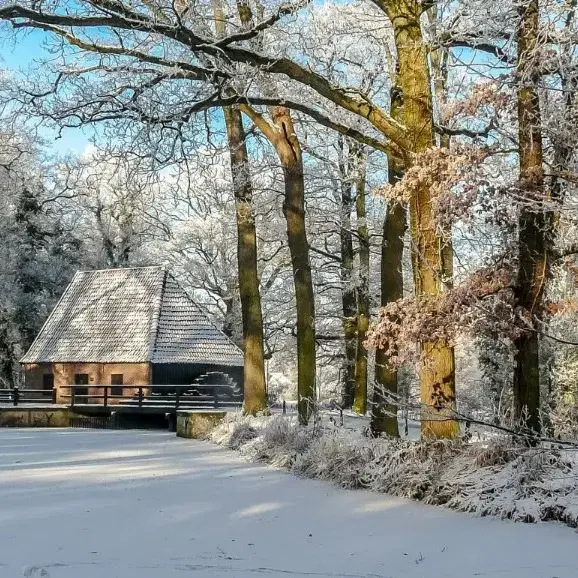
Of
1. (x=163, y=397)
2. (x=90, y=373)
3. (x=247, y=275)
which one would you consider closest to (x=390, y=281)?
(x=247, y=275)

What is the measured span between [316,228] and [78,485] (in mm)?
17266

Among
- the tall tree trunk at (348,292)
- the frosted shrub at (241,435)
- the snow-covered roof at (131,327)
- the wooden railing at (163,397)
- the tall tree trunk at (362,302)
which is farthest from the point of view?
the snow-covered roof at (131,327)

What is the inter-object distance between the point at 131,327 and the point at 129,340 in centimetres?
→ 70

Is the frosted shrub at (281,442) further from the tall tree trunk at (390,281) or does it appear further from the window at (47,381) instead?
the window at (47,381)

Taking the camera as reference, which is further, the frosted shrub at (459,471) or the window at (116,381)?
the window at (116,381)

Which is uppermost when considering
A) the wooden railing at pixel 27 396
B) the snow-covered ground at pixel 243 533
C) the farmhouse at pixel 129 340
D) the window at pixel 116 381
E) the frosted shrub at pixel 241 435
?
the farmhouse at pixel 129 340

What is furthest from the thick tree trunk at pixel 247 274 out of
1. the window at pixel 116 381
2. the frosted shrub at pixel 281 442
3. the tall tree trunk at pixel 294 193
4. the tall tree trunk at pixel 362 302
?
the window at pixel 116 381

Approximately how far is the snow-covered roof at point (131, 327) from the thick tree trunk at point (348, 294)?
4.19 m

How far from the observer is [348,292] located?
90.9ft

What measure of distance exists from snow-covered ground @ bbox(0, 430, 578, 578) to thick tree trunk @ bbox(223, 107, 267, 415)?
5.57 m

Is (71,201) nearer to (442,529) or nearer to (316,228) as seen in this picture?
(316,228)

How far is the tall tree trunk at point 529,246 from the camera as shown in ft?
28.9

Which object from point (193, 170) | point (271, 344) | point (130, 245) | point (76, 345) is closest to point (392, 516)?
point (193, 170)

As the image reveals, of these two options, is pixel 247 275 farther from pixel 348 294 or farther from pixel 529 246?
pixel 348 294
